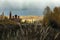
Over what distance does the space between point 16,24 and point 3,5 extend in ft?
2.25

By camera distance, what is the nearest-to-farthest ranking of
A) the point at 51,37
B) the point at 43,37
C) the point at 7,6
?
1. the point at 43,37
2. the point at 51,37
3. the point at 7,6

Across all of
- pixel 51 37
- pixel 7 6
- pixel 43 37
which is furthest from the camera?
pixel 7 6

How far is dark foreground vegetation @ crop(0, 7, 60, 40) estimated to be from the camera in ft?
11.5

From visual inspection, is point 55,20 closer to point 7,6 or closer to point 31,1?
point 31,1

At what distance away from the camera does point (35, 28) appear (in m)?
3.57

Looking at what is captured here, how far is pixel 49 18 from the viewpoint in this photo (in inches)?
149

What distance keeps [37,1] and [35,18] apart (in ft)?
1.70

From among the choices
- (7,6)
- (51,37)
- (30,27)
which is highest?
(7,6)

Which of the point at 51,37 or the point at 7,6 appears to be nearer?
the point at 51,37

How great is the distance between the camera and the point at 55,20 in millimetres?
3762

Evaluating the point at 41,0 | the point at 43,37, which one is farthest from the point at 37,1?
the point at 43,37

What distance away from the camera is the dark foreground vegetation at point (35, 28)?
3.51m

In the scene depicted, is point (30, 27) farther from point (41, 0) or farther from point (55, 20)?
point (41, 0)

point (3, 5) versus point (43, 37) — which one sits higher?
point (3, 5)
